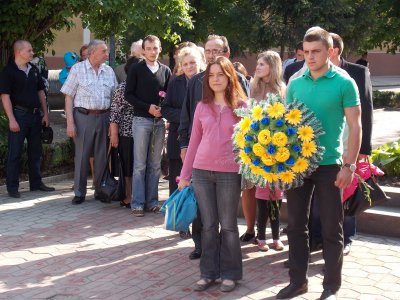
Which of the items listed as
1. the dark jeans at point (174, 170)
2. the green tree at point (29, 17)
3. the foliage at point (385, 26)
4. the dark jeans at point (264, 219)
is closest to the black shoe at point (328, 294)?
the dark jeans at point (264, 219)

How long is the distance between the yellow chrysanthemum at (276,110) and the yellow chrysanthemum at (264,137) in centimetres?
12

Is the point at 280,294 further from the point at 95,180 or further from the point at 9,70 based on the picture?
the point at 9,70

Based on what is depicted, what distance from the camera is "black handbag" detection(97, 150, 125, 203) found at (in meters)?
7.89

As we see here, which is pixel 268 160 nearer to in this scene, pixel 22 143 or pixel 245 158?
pixel 245 158

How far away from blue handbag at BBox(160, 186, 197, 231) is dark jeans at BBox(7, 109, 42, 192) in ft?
12.6

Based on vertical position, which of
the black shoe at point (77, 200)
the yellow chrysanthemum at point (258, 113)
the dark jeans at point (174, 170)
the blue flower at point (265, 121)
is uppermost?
the yellow chrysanthemum at point (258, 113)

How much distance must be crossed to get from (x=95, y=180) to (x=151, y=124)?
4.44 ft

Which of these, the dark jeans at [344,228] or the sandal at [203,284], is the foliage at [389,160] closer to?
the dark jeans at [344,228]

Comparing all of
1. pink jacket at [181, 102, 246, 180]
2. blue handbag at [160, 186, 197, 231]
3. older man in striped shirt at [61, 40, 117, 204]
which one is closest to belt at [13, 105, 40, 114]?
older man in striped shirt at [61, 40, 117, 204]

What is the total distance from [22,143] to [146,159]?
6.41 feet

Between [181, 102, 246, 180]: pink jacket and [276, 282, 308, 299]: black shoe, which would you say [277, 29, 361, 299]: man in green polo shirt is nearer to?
[276, 282, 308, 299]: black shoe

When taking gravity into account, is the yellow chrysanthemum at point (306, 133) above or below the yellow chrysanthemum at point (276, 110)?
below

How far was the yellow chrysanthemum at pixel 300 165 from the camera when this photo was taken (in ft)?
14.5

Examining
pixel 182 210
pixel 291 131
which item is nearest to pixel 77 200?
pixel 182 210
